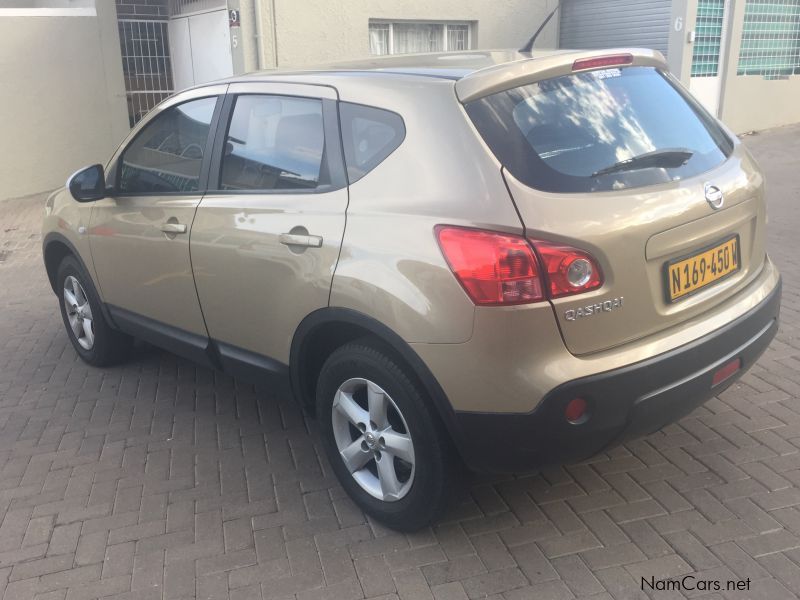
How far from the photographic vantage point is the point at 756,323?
3029 millimetres

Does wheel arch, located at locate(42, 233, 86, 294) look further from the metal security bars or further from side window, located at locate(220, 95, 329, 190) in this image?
the metal security bars

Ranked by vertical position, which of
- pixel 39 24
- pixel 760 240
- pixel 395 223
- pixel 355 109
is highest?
pixel 39 24

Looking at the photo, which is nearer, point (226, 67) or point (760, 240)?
point (760, 240)

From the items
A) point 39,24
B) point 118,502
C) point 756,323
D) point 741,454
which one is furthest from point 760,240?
point 39,24

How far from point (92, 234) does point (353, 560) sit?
2.59 m

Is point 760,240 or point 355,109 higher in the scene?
point 355,109

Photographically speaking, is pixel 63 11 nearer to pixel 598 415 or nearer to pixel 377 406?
pixel 377 406

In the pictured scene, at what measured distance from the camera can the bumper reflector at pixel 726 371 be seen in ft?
9.36

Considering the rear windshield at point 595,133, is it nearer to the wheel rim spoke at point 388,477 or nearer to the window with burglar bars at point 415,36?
the wheel rim spoke at point 388,477

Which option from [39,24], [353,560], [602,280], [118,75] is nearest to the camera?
[602,280]

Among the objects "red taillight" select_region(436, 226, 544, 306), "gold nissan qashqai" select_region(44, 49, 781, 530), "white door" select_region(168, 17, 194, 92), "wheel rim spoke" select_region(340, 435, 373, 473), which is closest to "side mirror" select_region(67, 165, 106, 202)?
"gold nissan qashqai" select_region(44, 49, 781, 530)

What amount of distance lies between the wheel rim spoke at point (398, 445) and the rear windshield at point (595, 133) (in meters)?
1.05

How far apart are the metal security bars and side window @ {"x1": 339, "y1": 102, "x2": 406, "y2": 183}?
383 inches

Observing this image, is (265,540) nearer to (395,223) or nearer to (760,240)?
(395,223)
